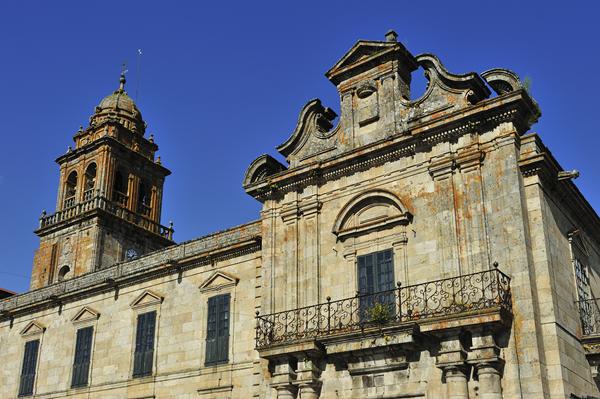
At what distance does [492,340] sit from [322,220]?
19.3 ft

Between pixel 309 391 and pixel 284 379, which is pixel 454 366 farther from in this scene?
pixel 284 379

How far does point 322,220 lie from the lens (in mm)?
18922

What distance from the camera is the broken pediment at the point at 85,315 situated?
24.4 meters

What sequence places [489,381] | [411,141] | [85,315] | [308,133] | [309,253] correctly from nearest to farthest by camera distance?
[489,381], [411,141], [309,253], [308,133], [85,315]

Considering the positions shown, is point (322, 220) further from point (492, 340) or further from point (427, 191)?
point (492, 340)

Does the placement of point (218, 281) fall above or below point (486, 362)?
above

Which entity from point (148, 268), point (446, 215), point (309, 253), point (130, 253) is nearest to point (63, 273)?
point (130, 253)

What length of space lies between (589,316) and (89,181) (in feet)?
87.5

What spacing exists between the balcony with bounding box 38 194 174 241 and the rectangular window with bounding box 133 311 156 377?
13.2 m

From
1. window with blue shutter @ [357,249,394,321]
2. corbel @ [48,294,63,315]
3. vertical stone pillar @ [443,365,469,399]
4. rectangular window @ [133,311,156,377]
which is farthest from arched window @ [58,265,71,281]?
vertical stone pillar @ [443,365,469,399]

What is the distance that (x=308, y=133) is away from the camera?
20.1 metres

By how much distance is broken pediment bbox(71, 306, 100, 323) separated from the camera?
24.4 meters

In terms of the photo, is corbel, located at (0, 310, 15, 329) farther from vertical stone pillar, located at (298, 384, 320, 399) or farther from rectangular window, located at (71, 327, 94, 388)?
vertical stone pillar, located at (298, 384, 320, 399)

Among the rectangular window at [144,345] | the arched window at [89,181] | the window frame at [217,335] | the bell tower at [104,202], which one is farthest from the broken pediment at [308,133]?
the arched window at [89,181]
